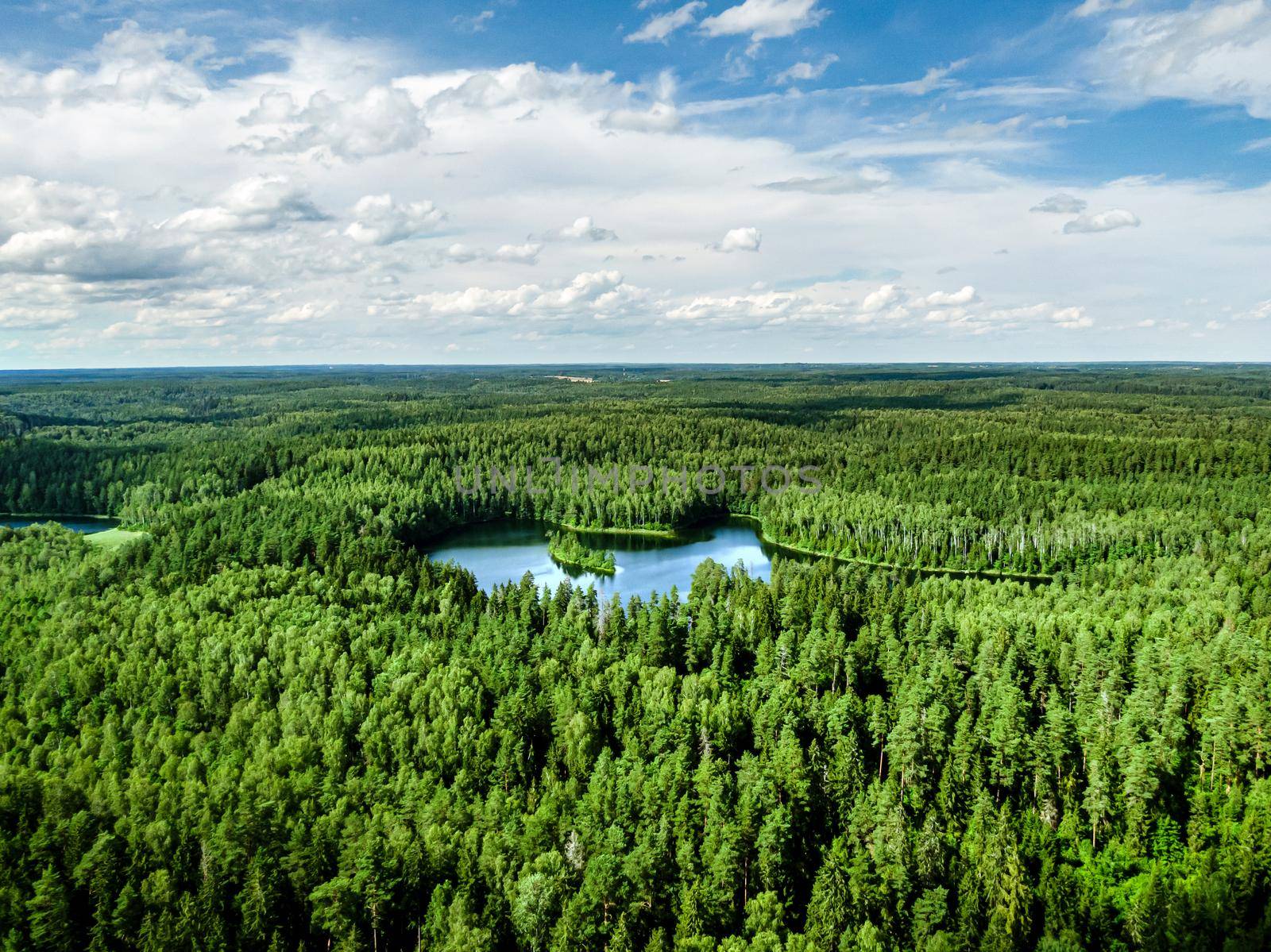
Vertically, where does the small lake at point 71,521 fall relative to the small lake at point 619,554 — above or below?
above

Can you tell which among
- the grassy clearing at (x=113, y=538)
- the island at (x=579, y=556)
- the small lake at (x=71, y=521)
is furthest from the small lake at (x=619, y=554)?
the small lake at (x=71, y=521)

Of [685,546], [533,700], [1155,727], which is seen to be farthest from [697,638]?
[685,546]

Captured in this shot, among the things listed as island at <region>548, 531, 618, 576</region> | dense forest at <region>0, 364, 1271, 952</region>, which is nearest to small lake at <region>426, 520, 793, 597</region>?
island at <region>548, 531, 618, 576</region>

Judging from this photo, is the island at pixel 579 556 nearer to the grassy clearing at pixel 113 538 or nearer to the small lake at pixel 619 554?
the small lake at pixel 619 554

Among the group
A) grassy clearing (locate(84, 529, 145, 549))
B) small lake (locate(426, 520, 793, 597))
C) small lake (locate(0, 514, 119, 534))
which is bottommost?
small lake (locate(426, 520, 793, 597))

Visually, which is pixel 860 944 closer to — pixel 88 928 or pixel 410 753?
pixel 410 753

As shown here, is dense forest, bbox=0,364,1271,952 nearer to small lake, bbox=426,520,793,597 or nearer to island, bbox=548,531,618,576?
small lake, bbox=426,520,793,597
